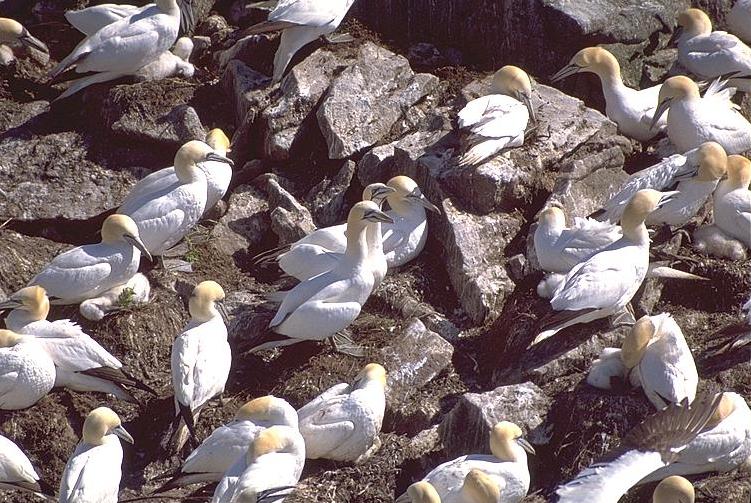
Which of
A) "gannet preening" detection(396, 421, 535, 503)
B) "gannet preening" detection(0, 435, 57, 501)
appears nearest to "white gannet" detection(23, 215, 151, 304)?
"gannet preening" detection(0, 435, 57, 501)

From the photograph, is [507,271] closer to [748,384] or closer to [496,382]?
[496,382]

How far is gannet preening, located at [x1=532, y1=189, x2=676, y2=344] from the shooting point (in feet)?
40.4

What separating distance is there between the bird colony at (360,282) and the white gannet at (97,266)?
2cm

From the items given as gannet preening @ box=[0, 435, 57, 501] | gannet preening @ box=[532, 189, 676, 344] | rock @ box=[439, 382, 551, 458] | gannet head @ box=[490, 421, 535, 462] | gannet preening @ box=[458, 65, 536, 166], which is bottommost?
rock @ box=[439, 382, 551, 458]

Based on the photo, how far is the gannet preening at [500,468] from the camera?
1112 cm

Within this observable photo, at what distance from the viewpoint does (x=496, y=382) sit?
12.8m

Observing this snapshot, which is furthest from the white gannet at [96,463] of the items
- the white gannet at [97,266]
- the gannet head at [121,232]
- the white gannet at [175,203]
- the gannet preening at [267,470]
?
the white gannet at [175,203]

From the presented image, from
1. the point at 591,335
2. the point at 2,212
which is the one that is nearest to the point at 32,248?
the point at 2,212

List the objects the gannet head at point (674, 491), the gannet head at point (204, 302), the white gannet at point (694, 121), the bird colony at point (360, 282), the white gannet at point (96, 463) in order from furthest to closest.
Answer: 1. the white gannet at point (694, 121)
2. the gannet head at point (204, 302)
3. the bird colony at point (360, 282)
4. the white gannet at point (96, 463)
5. the gannet head at point (674, 491)

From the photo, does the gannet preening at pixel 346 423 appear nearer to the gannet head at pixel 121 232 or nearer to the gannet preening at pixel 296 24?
the gannet head at pixel 121 232

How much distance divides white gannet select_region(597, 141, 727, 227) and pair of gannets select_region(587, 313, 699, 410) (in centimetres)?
172

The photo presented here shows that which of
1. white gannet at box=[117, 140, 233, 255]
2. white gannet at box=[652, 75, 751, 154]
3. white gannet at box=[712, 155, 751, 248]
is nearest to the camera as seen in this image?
white gannet at box=[117, 140, 233, 255]

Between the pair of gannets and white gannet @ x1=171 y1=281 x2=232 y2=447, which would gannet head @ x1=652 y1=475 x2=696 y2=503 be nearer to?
the pair of gannets

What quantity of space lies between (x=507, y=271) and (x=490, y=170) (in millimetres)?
852
